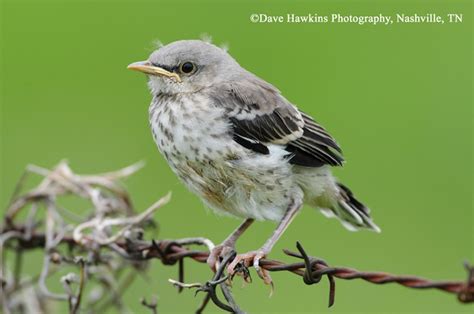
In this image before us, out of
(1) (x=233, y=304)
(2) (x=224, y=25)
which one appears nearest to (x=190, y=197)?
(2) (x=224, y=25)

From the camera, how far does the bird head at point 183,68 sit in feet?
18.8

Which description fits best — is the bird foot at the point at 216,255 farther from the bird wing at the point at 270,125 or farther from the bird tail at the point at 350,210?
the bird tail at the point at 350,210

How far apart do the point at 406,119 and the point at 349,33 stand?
5.26 ft

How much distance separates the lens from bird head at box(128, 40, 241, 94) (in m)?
5.72

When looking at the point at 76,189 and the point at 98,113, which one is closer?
the point at 76,189

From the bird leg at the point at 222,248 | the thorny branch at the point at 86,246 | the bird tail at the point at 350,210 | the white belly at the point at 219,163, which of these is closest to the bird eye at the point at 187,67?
the white belly at the point at 219,163

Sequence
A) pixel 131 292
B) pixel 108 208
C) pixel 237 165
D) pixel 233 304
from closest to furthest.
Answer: pixel 233 304 < pixel 237 165 < pixel 108 208 < pixel 131 292

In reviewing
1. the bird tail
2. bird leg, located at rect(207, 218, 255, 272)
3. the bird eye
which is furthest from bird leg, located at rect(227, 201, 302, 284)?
the bird eye

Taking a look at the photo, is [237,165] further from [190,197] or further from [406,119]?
[406,119]

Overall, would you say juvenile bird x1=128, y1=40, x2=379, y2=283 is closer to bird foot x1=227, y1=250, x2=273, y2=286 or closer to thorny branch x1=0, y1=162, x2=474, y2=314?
bird foot x1=227, y1=250, x2=273, y2=286

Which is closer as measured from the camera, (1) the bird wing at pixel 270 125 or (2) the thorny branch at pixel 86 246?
(2) the thorny branch at pixel 86 246

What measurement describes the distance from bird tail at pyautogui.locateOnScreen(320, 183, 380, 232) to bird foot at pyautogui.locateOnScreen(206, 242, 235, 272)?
3.71ft

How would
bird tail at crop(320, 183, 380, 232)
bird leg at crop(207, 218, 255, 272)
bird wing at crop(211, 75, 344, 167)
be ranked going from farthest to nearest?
bird tail at crop(320, 183, 380, 232)
bird wing at crop(211, 75, 344, 167)
bird leg at crop(207, 218, 255, 272)

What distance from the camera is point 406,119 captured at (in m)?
9.90
